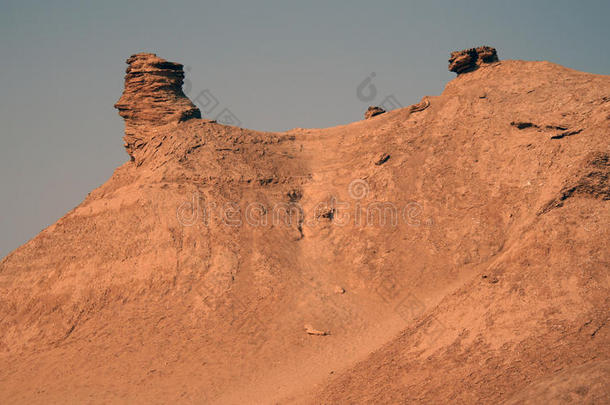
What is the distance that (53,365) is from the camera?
60.7 feet

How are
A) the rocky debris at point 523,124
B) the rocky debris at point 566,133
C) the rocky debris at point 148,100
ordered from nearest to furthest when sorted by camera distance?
the rocky debris at point 566,133 → the rocky debris at point 523,124 → the rocky debris at point 148,100

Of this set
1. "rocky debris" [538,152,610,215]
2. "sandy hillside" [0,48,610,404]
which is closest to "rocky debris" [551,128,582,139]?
"sandy hillside" [0,48,610,404]

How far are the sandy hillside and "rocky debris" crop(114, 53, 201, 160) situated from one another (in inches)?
4.1

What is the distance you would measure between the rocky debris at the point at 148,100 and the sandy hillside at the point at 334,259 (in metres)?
0.10

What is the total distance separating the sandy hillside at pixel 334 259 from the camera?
45.1ft

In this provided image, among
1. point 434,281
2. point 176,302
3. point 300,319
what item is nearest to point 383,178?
point 434,281

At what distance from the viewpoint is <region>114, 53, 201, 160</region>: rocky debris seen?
1035 inches

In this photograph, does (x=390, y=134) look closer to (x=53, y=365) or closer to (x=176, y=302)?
(x=176, y=302)

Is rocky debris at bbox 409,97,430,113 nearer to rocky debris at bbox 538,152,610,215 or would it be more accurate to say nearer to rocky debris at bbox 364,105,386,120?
rocky debris at bbox 364,105,386,120

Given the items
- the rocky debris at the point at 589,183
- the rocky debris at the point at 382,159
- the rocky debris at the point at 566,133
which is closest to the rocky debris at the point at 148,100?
the rocky debris at the point at 382,159

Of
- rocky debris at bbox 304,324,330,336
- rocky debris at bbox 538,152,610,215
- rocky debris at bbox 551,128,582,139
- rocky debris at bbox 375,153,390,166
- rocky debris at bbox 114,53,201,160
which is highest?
rocky debris at bbox 114,53,201,160

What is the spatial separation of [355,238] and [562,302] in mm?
10417

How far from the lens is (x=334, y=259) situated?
22.1m

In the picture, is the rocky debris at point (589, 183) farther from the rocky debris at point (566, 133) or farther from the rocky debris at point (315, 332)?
the rocky debris at point (315, 332)
